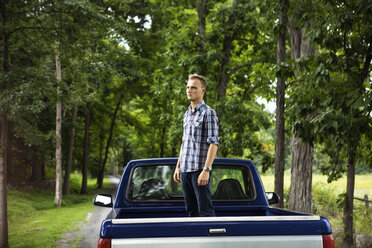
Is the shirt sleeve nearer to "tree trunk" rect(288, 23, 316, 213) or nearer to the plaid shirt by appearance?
the plaid shirt

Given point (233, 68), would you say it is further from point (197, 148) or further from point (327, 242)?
point (327, 242)

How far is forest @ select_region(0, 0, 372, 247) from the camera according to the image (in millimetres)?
6004

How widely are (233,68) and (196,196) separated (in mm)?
14754

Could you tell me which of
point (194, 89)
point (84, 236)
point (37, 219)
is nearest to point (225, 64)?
point (84, 236)

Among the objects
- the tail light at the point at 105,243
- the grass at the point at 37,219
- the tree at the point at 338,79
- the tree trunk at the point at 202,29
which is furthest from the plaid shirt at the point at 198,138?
the tree trunk at the point at 202,29

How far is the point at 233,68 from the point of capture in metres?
18.1

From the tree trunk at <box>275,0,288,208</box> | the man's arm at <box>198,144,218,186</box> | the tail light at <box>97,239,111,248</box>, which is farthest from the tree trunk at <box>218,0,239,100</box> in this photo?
the tail light at <box>97,239,111,248</box>

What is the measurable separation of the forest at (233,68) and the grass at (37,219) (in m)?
1.07

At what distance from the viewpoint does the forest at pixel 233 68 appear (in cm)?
600

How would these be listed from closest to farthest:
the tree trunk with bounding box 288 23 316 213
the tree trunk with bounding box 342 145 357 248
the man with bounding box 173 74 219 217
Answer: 1. the man with bounding box 173 74 219 217
2. the tree trunk with bounding box 342 145 357 248
3. the tree trunk with bounding box 288 23 316 213

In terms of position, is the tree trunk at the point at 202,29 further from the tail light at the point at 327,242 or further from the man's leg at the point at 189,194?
the tail light at the point at 327,242

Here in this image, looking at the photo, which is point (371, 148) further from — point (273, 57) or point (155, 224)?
point (273, 57)

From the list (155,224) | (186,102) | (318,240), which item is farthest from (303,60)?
(186,102)

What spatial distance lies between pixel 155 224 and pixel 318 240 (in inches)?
43.4
